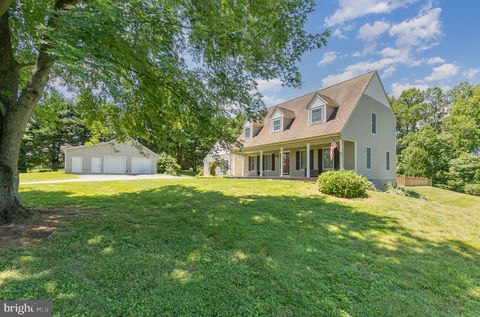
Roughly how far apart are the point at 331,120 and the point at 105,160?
80.7 feet

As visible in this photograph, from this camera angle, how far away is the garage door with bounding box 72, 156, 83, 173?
2697 centimetres

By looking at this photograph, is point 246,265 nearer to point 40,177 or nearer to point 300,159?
point 300,159

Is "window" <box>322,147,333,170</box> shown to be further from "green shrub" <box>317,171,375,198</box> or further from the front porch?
"green shrub" <box>317,171,375,198</box>

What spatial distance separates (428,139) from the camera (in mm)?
29062

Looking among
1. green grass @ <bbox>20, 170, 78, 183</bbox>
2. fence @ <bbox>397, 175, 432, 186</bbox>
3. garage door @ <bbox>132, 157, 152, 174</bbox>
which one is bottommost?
fence @ <bbox>397, 175, 432, 186</bbox>

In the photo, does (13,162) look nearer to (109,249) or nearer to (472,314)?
(109,249)

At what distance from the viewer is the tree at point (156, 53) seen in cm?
345

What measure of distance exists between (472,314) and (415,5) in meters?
11.7

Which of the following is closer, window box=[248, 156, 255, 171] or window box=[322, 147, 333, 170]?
window box=[322, 147, 333, 170]

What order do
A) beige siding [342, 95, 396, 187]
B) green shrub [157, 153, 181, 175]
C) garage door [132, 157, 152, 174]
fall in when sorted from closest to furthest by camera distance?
beige siding [342, 95, 396, 187] → garage door [132, 157, 152, 174] → green shrub [157, 153, 181, 175]

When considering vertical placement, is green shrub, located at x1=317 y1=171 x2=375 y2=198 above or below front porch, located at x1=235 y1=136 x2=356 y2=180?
below

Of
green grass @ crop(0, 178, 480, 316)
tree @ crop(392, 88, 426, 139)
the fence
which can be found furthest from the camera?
tree @ crop(392, 88, 426, 139)

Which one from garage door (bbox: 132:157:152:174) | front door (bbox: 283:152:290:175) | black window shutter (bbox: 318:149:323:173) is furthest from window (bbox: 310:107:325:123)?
garage door (bbox: 132:157:152:174)

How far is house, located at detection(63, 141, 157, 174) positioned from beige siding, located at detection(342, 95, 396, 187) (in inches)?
807
